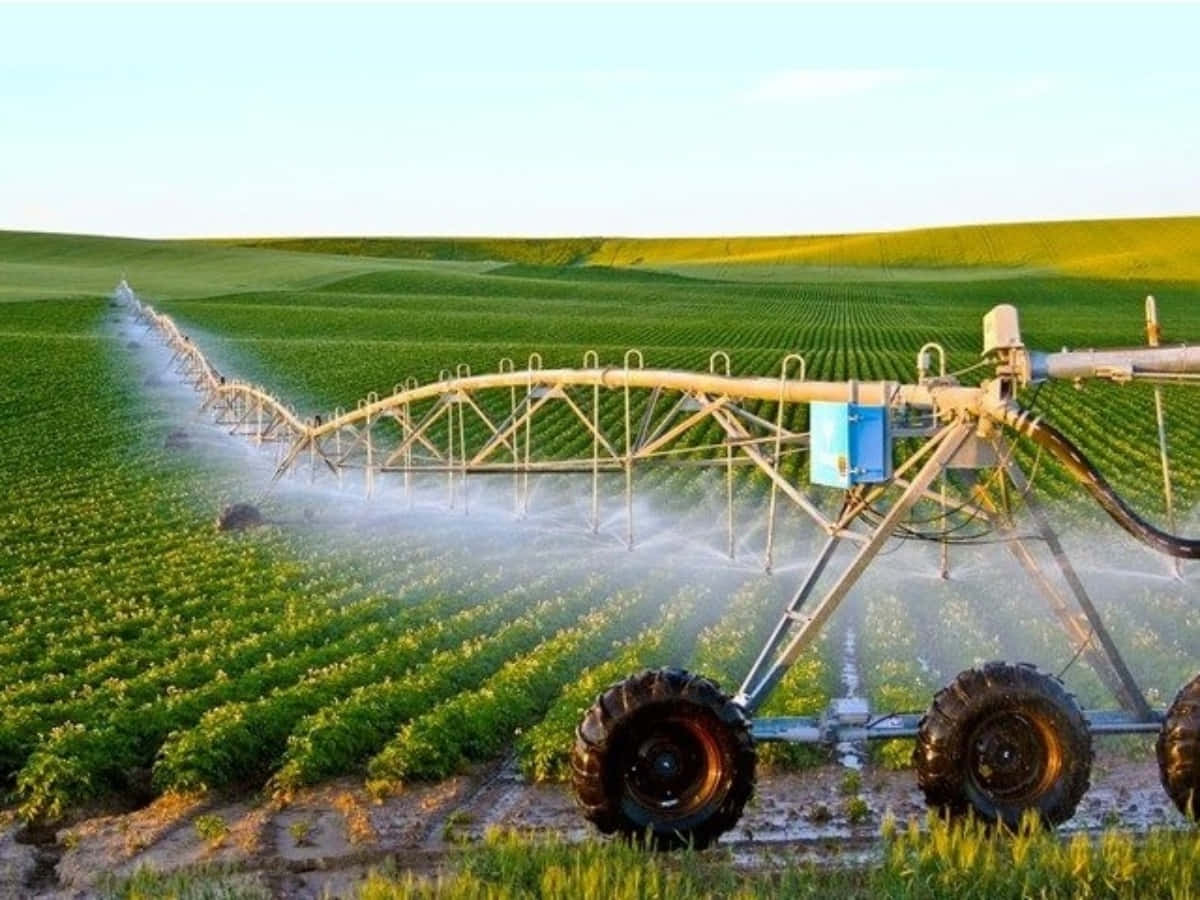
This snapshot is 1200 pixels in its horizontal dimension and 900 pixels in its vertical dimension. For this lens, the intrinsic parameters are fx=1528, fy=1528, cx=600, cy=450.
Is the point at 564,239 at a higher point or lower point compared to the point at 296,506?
higher

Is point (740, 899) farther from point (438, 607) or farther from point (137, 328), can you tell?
point (137, 328)

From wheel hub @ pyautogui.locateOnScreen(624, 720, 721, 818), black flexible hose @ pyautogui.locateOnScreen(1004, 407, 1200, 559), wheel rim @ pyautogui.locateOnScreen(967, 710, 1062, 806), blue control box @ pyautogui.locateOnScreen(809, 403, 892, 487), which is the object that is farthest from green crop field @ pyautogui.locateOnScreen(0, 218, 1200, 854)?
black flexible hose @ pyautogui.locateOnScreen(1004, 407, 1200, 559)

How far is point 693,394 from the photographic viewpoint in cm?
1225

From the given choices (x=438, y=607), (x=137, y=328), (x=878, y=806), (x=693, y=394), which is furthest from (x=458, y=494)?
(x=137, y=328)

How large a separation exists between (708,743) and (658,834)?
60cm

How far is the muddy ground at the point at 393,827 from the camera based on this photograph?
30.3 feet

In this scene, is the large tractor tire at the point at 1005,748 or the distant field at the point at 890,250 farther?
the distant field at the point at 890,250

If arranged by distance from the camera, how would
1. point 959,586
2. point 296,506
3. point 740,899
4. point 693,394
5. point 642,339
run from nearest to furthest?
point 740,899 < point 693,394 < point 959,586 < point 296,506 < point 642,339

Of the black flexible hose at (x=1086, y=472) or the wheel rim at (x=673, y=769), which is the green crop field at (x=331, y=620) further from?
the black flexible hose at (x=1086, y=472)

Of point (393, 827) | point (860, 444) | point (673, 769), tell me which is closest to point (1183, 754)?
point (860, 444)

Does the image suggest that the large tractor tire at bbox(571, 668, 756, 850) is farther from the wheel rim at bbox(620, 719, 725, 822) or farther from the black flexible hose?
the black flexible hose

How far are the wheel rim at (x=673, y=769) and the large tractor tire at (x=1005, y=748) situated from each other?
125 centimetres

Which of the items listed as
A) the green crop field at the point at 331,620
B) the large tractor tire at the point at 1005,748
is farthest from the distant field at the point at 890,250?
the large tractor tire at the point at 1005,748

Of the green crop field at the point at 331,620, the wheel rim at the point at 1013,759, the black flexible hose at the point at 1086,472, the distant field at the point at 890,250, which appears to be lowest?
the green crop field at the point at 331,620
